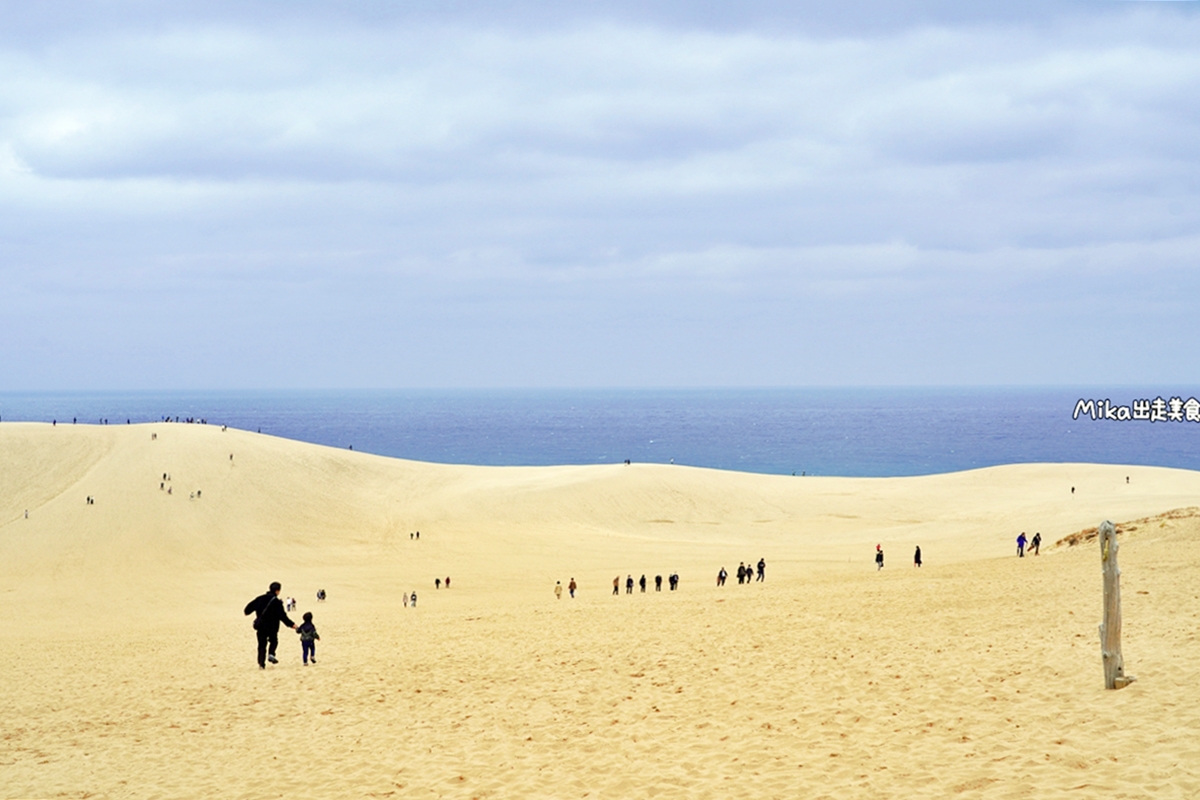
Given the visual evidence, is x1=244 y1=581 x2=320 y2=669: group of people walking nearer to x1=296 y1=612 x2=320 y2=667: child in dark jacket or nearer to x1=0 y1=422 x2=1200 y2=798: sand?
x1=296 y1=612 x2=320 y2=667: child in dark jacket

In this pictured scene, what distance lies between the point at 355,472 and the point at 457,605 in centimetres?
4399

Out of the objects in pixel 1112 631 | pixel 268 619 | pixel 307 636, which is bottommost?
pixel 307 636

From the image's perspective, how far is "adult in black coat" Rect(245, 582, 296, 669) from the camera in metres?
16.8

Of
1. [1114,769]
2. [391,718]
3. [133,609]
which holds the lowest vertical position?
[133,609]

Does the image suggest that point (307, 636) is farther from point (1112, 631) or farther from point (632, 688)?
point (1112, 631)

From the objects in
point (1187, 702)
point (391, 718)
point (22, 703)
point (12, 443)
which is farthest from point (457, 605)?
point (12, 443)

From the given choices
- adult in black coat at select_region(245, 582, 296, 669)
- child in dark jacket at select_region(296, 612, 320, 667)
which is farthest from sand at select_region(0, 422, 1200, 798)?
child in dark jacket at select_region(296, 612, 320, 667)

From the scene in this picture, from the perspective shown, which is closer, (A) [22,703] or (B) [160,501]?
(A) [22,703]

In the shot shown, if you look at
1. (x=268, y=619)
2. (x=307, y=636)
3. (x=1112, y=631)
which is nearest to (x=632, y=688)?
(x=1112, y=631)

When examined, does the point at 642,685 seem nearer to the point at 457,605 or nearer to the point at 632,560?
the point at 457,605

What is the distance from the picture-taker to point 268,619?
675 inches

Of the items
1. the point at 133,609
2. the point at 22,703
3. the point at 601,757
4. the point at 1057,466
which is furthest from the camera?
the point at 1057,466

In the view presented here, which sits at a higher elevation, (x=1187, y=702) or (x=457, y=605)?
(x=1187, y=702)

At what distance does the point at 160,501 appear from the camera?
207ft
